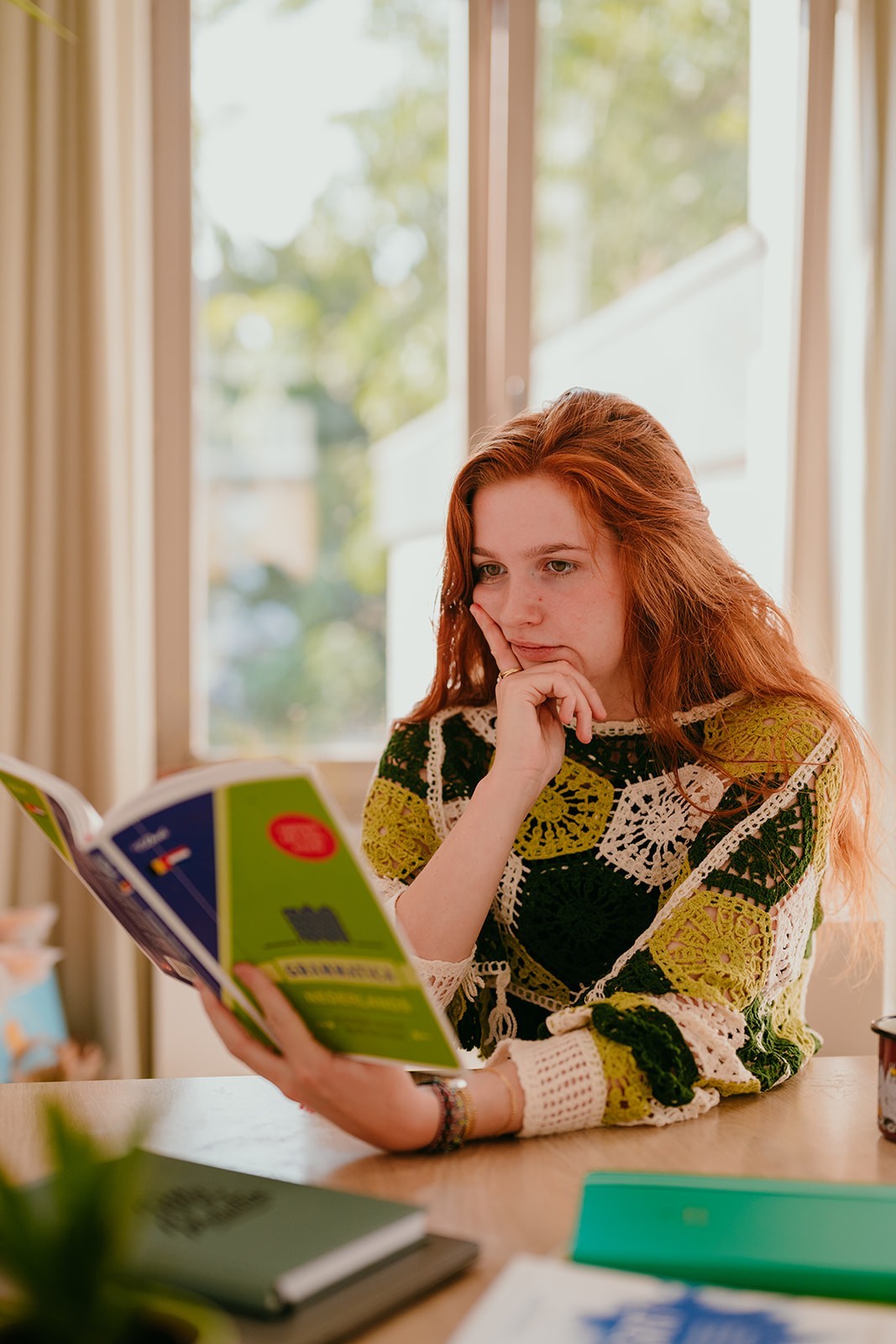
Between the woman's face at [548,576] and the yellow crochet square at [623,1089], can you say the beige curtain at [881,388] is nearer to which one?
the woman's face at [548,576]

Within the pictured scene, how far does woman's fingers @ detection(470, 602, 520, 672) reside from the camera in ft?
4.74

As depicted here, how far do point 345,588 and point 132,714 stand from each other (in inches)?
26.9

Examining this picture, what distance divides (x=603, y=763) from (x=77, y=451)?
4.86ft

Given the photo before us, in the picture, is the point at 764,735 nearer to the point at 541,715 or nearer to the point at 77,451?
the point at 541,715

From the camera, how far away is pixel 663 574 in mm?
1382

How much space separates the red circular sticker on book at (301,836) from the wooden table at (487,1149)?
0.80 feet

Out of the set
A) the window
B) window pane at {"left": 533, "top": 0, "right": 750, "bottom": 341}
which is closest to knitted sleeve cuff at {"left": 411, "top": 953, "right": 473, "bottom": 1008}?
the window

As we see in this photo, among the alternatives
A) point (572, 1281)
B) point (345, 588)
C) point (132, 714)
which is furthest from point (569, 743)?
point (345, 588)

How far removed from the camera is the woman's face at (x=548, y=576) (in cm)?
136

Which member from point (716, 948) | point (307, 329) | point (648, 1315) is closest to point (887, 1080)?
point (716, 948)

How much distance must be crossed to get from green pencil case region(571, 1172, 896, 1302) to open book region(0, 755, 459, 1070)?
0.14 m

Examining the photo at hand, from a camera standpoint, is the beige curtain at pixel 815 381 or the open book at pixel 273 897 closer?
the open book at pixel 273 897

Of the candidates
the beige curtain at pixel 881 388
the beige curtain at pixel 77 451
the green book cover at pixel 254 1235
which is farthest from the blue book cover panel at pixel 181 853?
the beige curtain at pixel 881 388

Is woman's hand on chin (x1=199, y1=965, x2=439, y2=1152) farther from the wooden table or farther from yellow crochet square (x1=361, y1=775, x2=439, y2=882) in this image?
yellow crochet square (x1=361, y1=775, x2=439, y2=882)
